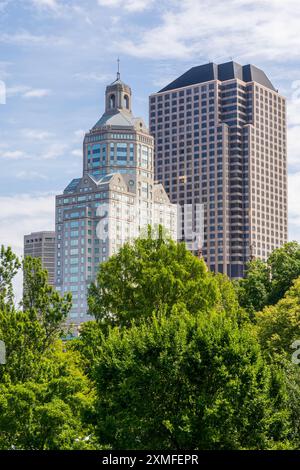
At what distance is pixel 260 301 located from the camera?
95.0 meters

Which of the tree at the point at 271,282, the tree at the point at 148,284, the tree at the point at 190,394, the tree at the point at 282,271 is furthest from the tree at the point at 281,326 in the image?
the tree at the point at 190,394

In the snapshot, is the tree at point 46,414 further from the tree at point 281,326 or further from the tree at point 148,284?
the tree at point 281,326

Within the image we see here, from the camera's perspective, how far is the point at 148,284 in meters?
61.2

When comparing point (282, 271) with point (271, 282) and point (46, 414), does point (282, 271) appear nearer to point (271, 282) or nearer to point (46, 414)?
point (271, 282)

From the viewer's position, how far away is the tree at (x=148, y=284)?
199 feet

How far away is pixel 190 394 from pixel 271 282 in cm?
5809

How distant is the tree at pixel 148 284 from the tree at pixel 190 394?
59.0 feet

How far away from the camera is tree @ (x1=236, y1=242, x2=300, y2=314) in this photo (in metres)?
93.8

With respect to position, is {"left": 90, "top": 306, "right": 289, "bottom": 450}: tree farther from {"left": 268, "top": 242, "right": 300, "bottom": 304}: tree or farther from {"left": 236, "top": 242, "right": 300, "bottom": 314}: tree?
{"left": 268, "top": 242, "right": 300, "bottom": 304}: tree

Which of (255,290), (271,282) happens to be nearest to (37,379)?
(255,290)

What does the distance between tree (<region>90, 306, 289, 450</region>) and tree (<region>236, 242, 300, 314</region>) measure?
5023 centimetres

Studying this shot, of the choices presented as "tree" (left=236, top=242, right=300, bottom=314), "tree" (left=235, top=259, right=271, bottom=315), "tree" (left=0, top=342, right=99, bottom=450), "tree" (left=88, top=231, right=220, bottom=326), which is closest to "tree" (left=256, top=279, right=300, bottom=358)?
"tree" (left=88, top=231, right=220, bottom=326)

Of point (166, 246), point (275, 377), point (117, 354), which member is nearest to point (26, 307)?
point (117, 354)

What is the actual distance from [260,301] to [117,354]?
53821 millimetres
